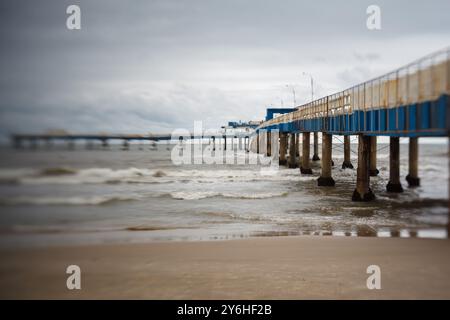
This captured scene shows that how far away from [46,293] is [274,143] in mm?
54653

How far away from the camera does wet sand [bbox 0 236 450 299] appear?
7242 millimetres

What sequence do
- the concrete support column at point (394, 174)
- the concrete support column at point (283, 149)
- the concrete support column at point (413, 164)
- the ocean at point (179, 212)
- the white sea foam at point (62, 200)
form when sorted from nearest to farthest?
the white sea foam at point (62, 200) < the ocean at point (179, 212) < the concrete support column at point (394, 174) < the concrete support column at point (413, 164) < the concrete support column at point (283, 149)

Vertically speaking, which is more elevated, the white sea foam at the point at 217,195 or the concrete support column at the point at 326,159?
the concrete support column at the point at 326,159

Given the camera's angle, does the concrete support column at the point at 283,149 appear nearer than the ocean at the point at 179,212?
No

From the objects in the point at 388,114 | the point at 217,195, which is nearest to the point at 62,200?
the point at 217,195

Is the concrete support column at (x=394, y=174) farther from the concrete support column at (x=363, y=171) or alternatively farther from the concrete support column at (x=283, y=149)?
the concrete support column at (x=283, y=149)

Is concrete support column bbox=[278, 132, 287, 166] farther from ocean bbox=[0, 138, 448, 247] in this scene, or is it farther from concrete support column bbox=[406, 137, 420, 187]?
ocean bbox=[0, 138, 448, 247]

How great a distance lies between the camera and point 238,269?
340 inches

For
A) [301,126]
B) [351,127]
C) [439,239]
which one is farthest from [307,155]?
[439,239]

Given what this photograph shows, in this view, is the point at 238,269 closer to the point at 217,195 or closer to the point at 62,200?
the point at 62,200

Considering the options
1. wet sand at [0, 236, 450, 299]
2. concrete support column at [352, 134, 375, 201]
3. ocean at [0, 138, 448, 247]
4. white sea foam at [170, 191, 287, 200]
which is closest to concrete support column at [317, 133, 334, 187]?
ocean at [0, 138, 448, 247]

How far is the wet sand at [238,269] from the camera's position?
7242 mm

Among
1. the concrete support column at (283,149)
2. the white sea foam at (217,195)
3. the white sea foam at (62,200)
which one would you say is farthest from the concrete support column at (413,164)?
the concrete support column at (283,149)

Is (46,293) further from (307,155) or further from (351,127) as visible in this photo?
(307,155)
